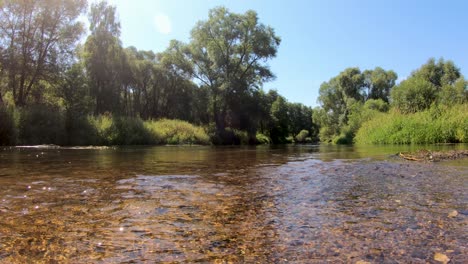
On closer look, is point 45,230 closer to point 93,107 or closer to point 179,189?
point 179,189

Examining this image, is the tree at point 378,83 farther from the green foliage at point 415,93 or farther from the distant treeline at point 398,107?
the green foliage at point 415,93

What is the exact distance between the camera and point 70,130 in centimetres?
2584

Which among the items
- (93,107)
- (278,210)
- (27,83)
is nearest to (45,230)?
(278,210)

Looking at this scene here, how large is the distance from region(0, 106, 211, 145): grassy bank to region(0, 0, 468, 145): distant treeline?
0.07 metres

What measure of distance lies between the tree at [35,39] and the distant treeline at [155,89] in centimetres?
8

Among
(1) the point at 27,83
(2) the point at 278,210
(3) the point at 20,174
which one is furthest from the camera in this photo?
(1) the point at 27,83

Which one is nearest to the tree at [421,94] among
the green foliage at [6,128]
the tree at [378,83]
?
the tree at [378,83]

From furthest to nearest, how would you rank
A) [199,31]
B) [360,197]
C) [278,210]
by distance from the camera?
1. [199,31]
2. [360,197]
3. [278,210]

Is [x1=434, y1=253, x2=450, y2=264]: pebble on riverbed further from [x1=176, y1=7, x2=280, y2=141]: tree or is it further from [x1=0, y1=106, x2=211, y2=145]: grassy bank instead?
[x1=176, y1=7, x2=280, y2=141]: tree

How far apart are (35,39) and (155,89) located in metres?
27.9

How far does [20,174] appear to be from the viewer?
6.61m

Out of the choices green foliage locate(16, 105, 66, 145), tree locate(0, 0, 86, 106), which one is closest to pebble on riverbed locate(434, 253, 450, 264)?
green foliage locate(16, 105, 66, 145)

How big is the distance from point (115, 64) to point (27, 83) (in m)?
10.9

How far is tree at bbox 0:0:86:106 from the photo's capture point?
2828 centimetres
